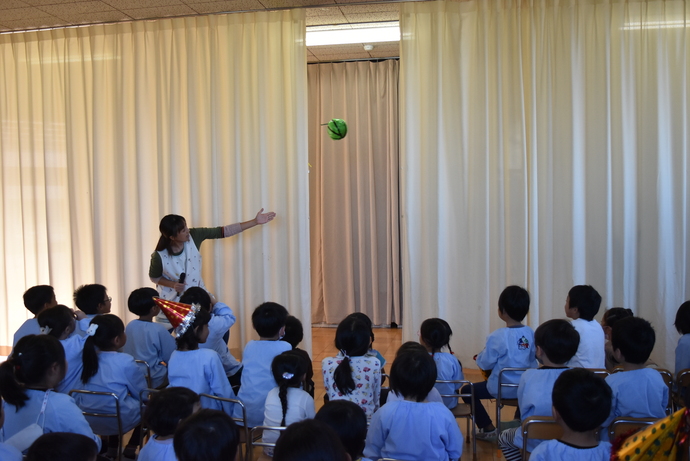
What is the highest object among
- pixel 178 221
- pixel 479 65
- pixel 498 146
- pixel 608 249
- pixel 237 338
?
pixel 479 65

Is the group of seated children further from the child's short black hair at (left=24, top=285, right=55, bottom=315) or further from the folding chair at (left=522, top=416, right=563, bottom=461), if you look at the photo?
the child's short black hair at (left=24, top=285, right=55, bottom=315)

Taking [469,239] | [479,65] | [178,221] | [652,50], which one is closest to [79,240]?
[178,221]

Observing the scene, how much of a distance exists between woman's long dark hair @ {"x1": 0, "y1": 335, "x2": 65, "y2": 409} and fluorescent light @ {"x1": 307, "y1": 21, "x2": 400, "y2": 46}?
160 inches

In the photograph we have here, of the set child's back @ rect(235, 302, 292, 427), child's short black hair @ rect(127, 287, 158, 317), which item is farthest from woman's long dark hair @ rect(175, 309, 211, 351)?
child's short black hair @ rect(127, 287, 158, 317)

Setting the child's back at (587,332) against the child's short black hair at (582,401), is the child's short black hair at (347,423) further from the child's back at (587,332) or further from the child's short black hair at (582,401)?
the child's back at (587,332)

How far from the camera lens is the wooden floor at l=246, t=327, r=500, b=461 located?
3363mm

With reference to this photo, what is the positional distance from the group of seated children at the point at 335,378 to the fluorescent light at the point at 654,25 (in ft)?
7.82

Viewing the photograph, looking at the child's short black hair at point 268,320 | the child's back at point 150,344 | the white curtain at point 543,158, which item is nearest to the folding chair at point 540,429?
the child's short black hair at point 268,320

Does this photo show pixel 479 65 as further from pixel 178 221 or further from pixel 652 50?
pixel 178 221

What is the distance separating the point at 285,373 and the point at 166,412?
1.75ft

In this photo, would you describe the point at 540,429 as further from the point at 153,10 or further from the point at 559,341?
the point at 153,10

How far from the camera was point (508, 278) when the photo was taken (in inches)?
190

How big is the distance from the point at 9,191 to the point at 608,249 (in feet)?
17.9

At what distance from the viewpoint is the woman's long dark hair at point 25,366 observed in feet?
7.68
